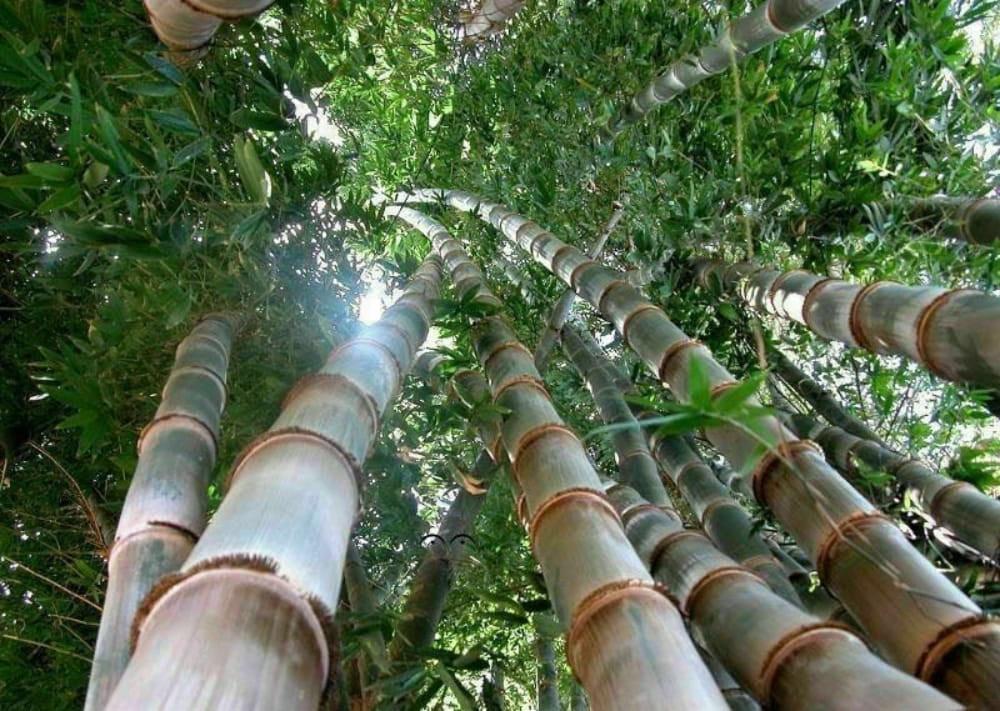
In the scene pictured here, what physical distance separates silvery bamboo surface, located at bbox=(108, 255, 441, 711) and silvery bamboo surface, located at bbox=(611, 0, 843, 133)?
5.40ft

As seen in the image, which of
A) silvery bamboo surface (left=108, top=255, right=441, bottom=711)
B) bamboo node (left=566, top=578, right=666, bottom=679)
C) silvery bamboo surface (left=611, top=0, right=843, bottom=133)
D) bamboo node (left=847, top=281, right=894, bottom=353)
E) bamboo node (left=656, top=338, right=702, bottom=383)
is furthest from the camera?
silvery bamboo surface (left=611, top=0, right=843, bottom=133)

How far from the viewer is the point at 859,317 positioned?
1.94 m

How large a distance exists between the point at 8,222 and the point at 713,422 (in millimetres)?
2306

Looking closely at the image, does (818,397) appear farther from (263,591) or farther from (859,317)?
(263,591)

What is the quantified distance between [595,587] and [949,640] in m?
0.61

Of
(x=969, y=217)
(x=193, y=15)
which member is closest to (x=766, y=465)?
(x=193, y=15)

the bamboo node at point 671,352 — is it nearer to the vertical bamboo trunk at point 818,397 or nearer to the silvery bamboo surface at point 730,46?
the silvery bamboo surface at point 730,46

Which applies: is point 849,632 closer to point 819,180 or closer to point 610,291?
point 610,291

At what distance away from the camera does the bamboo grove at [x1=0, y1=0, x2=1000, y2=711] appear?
113cm

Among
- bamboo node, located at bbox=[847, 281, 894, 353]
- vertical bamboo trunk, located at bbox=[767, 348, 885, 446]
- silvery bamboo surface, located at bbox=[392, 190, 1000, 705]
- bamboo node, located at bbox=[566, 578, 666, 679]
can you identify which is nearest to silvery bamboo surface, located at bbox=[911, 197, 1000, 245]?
vertical bamboo trunk, located at bbox=[767, 348, 885, 446]

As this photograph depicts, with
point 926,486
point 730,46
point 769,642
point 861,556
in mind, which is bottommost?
point 769,642

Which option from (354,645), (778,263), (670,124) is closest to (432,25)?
(670,124)

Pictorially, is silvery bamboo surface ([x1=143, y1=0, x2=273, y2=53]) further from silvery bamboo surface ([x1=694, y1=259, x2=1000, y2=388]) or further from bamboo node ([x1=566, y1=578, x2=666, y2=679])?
silvery bamboo surface ([x1=694, y1=259, x2=1000, y2=388])

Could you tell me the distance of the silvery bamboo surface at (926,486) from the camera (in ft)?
6.88
